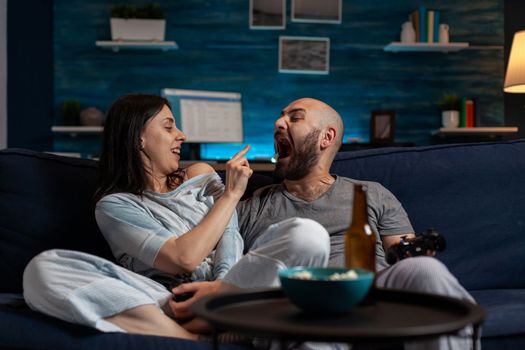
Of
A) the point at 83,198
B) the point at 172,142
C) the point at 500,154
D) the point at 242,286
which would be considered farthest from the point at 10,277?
the point at 500,154

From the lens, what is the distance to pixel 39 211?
7.36 feet

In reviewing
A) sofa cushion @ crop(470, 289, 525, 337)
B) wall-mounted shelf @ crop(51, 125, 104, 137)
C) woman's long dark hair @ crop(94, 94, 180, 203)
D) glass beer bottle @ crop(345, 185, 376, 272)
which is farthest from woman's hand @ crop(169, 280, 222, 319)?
wall-mounted shelf @ crop(51, 125, 104, 137)

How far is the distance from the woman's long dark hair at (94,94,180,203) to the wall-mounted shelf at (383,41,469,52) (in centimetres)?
322

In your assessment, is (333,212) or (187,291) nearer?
(187,291)

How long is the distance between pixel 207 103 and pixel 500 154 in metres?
2.72

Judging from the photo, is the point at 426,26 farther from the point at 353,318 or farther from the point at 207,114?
the point at 353,318

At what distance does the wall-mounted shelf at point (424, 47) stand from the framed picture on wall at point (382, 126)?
0.49 metres

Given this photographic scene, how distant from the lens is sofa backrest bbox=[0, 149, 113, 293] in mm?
2221

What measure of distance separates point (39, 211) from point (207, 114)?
103 inches

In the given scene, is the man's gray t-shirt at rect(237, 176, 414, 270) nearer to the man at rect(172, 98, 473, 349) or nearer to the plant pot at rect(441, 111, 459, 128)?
the man at rect(172, 98, 473, 349)

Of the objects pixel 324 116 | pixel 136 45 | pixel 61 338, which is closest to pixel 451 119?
Result: pixel 136 45

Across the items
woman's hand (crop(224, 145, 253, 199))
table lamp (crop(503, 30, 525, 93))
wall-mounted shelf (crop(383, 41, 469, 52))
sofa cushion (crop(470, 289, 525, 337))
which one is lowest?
sofa cushion (crop(470, 289, 525, 337))

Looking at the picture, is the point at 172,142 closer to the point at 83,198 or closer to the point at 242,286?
the point at 83,198

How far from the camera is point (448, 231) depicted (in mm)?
2301
